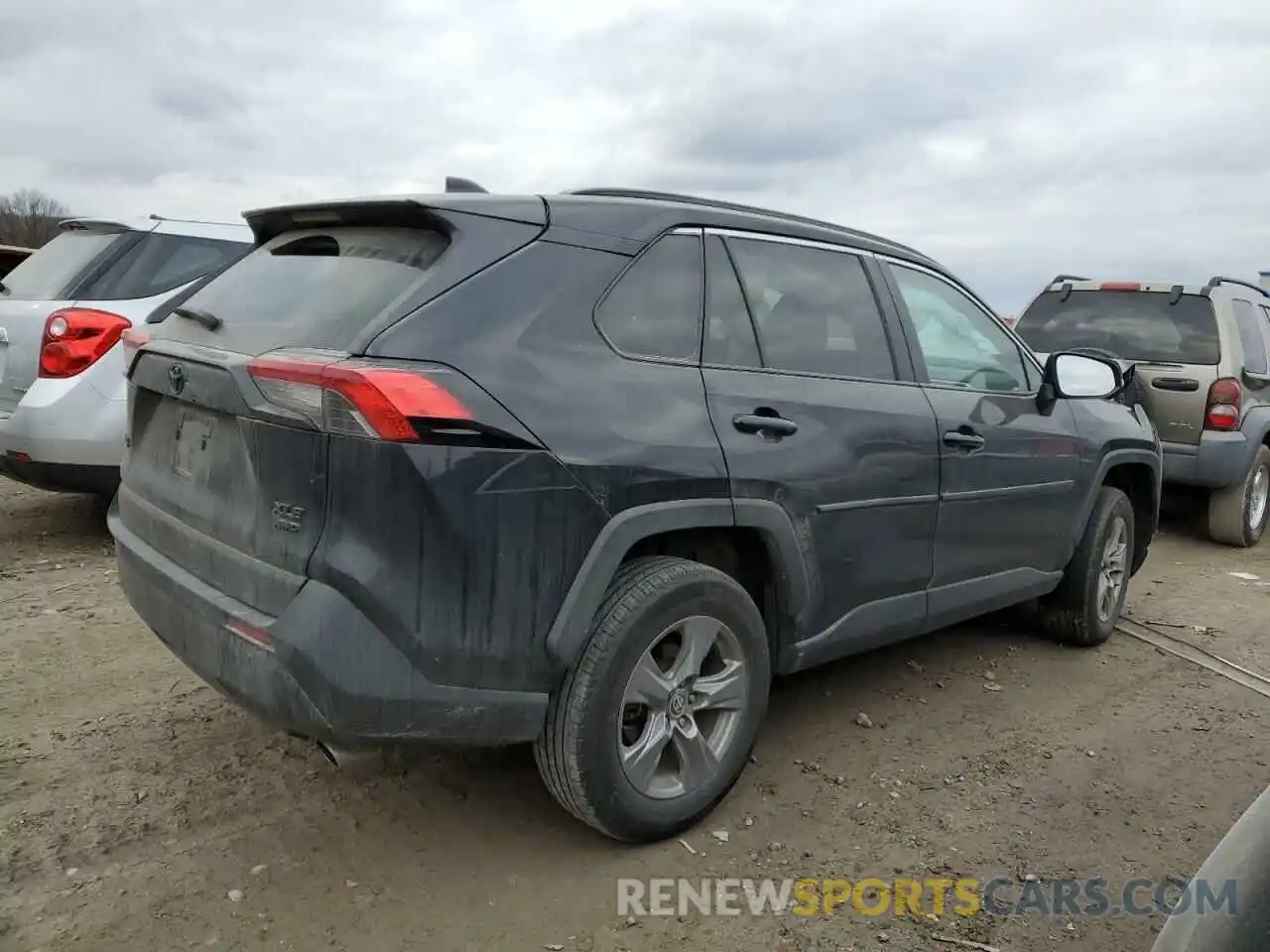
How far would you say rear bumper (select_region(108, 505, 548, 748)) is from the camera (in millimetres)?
2275

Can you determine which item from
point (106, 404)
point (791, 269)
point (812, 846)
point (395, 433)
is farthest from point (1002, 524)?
point (106, 404)

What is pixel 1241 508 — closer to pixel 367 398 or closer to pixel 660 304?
pixel 660 304

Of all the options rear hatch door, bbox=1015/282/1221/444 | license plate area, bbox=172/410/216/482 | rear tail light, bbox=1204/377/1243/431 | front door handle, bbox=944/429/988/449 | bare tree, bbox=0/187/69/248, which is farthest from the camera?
bare tree, bbox=0/187/69/248

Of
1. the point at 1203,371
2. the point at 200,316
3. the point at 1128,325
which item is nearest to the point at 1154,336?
the point at 1128,325

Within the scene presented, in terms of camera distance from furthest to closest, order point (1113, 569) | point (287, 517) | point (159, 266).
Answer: point (159, 266) < point (1113, 569) < point (287, 517)

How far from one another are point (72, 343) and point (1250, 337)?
25.9 ft

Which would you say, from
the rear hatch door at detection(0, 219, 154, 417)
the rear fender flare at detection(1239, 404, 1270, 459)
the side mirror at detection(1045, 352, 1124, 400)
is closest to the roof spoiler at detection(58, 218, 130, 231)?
the rear hatch door at detection(0, 219, 154, 417)

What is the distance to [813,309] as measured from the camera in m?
3.36

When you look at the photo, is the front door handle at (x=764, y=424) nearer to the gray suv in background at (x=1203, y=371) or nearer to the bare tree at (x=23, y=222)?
the gray suv in background at (x=1203, y=371)

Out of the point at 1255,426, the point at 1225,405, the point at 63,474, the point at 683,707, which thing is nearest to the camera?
the point at 683,707

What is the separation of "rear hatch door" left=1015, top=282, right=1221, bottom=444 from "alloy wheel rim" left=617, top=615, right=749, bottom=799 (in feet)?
16.4

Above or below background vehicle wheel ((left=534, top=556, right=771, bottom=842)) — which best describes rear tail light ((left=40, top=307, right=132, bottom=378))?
above

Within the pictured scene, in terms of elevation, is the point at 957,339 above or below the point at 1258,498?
above

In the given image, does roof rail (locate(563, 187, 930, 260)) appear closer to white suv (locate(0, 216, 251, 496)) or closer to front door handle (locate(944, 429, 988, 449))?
front door handle (locate(944, 429, 988, 449))
